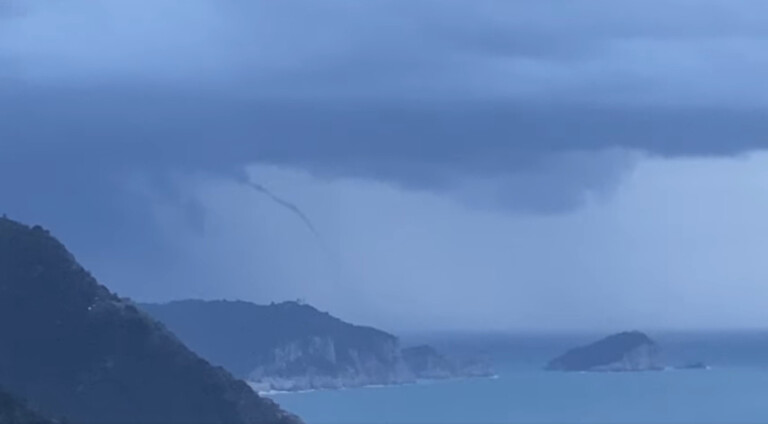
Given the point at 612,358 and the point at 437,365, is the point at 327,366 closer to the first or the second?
the point at 437,365

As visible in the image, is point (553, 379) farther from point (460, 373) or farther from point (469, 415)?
point (469, 415)

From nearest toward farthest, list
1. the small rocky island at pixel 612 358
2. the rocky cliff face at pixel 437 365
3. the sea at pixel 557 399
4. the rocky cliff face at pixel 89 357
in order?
the rocky cliff face at pixel 89 357, the sea at pixel 557 399, the rocky cliff face at pixel 437 365, the small rocky island at pixel 612 358

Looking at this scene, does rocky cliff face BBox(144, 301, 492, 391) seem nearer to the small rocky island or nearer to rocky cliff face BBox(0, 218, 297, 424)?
the small rocky island

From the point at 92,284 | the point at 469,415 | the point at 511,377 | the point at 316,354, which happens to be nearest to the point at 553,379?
the point at 511,377

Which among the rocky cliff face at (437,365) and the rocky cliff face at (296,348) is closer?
the rocky cliff face at (296,348)

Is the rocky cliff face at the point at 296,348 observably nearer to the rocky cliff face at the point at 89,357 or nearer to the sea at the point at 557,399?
the sea at the point at 557,399


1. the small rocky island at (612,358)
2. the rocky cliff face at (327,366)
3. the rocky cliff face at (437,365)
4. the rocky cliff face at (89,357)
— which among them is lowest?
the rocky cliff face at (89,357)

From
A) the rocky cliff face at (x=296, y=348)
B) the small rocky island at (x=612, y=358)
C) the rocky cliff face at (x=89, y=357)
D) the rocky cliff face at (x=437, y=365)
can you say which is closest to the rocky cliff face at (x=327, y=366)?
the rocky cliff face at (x=296, y=348)
